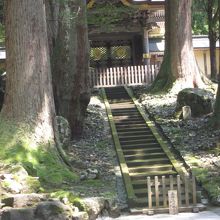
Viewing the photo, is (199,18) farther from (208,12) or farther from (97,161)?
(97,161)

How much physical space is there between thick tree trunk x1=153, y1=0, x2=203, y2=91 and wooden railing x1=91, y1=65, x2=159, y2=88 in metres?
4.73

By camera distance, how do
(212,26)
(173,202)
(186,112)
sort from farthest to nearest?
(212,26), (186,112), (173,202)

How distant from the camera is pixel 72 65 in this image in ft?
48.3

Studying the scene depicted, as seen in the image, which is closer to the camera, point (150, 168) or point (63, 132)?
point (150, 168)

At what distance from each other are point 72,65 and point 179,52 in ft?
21.4

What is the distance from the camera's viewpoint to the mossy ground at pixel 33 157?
1002 centimetres

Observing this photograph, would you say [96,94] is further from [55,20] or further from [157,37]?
[157,37]

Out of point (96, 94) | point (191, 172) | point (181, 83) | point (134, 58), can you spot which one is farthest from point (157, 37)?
point (191, 172)

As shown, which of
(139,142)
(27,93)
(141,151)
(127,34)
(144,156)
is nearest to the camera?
(27,93)

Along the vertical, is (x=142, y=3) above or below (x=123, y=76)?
above

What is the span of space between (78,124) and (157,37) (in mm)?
21559

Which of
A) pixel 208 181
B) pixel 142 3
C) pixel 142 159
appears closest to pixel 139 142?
pixel 142 159

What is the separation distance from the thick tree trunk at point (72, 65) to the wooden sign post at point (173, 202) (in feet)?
21.5

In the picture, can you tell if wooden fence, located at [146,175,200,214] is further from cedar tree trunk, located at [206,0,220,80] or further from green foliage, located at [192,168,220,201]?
cedar tree trunk, located at [206,0,220,80]
